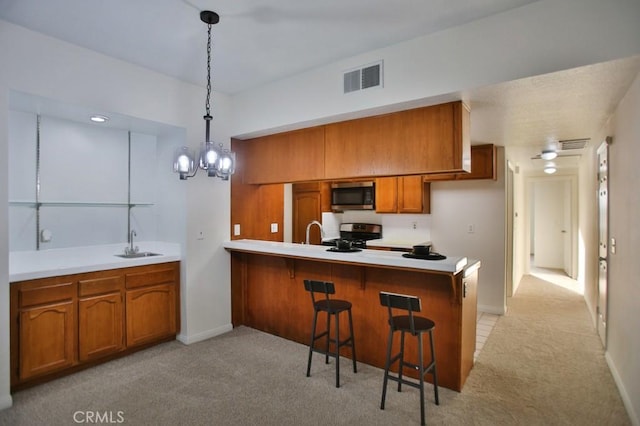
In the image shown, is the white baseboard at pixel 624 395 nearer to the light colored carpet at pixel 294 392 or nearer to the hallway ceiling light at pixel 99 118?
the light colored carpet at pixel 294 392

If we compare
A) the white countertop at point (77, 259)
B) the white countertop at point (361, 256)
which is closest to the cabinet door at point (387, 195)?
the white countertop at point (361, 256)

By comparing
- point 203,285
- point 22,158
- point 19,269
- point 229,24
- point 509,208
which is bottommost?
point 203,285

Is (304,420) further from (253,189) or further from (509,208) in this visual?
(509,208)

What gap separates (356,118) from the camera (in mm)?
3184

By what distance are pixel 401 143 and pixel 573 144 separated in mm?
2703

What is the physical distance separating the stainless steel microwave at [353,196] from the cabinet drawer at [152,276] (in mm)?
2882

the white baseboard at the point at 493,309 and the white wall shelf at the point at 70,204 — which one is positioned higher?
the white wall shelf at the point at 70,204

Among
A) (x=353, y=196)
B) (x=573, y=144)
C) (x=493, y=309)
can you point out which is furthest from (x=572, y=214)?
(x=353, y=196)

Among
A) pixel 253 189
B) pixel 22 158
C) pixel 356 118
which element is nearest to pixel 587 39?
pixel 356 118

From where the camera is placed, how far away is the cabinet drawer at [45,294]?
2.62 m

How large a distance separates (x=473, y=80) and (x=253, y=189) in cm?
276

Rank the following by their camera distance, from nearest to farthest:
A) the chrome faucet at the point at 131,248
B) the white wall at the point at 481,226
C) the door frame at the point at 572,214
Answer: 1. the chrome faucet at the point at 131,248
2. the white wall at the point at 481,226
3. the door frame at the point at 572,214

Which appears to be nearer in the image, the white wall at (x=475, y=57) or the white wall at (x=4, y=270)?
the white wall at (x=475, y=57)

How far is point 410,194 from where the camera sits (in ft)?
16.5
